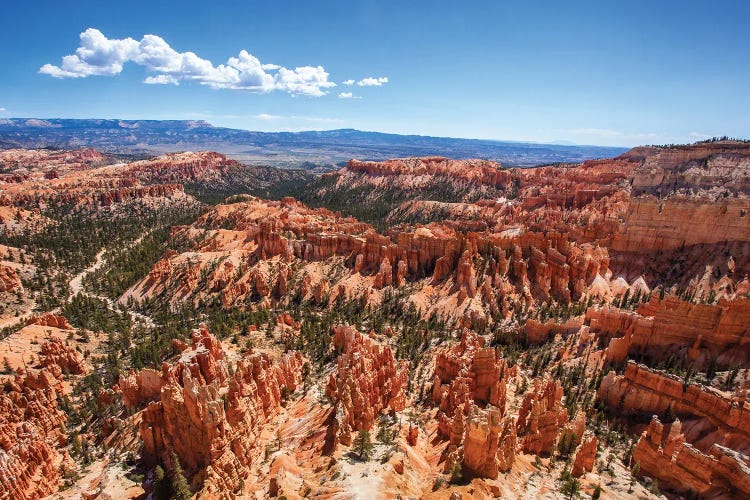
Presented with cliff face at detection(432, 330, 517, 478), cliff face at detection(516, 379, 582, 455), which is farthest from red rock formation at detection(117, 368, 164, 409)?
cliff face at detection(516, 379, 582, 455)

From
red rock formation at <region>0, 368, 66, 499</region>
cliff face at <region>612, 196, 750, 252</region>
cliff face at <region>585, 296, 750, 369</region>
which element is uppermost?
cliff face at <region>612, 196, 750, 252</region>

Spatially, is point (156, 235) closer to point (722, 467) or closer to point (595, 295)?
point (595, 295)

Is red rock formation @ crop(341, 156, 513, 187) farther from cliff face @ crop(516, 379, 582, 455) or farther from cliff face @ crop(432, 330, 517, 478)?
cliff face @ crop(516, 379, 582, 455)

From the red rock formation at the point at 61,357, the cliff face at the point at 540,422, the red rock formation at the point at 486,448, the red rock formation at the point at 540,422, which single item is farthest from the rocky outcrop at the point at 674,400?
the red rock formation at the point at 61,357

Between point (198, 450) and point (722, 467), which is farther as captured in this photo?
point (198, 450)

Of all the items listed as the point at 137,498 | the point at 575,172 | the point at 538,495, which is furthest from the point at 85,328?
the point at 575,172

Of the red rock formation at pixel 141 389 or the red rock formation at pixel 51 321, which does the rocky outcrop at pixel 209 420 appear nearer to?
the red rock formation at pixel 141 389
